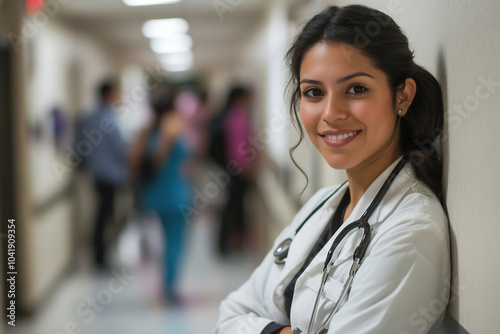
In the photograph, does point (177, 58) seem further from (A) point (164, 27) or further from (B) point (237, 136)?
(B) point (237, 136)

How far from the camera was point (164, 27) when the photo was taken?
808cm

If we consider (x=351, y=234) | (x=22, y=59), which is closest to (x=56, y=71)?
(x=22, y=59)

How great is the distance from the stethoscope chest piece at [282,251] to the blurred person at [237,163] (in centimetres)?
404

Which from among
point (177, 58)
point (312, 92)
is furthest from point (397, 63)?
point (177, 58)

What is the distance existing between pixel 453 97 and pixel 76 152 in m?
4.81

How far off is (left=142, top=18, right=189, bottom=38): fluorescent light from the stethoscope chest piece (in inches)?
255

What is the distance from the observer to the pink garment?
556cm

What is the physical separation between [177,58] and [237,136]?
265 inches

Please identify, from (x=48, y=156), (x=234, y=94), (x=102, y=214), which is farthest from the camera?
(x=234, y=94)

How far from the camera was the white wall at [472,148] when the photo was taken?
0.93 meters

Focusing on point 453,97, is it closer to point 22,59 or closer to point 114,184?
point 22,59

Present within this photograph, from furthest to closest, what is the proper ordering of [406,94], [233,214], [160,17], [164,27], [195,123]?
[195,123] < [164,27] < [160,17] < [233,214] < [406,94]

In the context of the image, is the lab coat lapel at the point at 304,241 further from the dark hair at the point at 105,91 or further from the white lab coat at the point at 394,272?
the dark hair at the point at 105,91

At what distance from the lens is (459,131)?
1.13 metres
